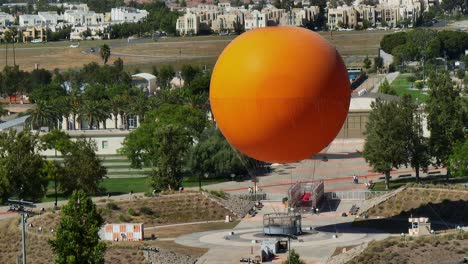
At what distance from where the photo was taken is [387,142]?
72.9m

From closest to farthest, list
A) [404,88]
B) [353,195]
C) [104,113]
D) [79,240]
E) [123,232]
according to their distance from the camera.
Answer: [79,240]
[123,232]
[353,195]
[104,113]
[404,88]

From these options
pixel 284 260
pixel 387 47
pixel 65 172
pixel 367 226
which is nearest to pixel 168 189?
pixel 65 172

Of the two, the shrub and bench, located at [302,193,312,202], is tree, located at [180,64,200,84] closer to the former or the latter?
bench, located at [302,193,312,202]

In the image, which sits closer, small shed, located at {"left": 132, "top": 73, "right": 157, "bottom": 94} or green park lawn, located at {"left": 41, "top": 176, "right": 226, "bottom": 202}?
green park lawn, located at {"left": 41, "top": 176, "right": 226, "bottom": 202}

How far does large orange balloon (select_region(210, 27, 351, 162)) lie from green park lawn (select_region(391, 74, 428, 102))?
2380 inches

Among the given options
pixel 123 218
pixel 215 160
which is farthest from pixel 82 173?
pixel 123 218

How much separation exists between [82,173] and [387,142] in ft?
46.9

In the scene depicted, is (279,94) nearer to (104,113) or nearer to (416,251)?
(416,251)

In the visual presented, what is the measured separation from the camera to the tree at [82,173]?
7225 centimetres

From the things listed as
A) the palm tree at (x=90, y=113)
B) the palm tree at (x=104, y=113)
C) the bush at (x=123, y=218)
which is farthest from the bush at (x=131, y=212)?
the palm tree at (x=104, y=113)

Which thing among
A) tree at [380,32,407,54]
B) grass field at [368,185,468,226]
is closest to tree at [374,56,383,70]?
tree at [380,32,407,54]

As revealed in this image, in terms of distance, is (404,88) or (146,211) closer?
(146,211)

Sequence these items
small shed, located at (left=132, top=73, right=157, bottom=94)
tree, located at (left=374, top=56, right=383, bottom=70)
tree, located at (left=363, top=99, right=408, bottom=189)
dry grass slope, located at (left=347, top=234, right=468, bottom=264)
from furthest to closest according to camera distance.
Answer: tree, located at (left=374, top=56, right=383, bottom=70) → small shed, located at (left=132, top=73, right=157, bottom=94) → tree, located at (left=363, top=99, right=408, bottom=189) → dry grass slope, located at (left=347, top=234, right=468, bottom=264)

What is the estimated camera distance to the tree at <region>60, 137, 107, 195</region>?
72.2 m
